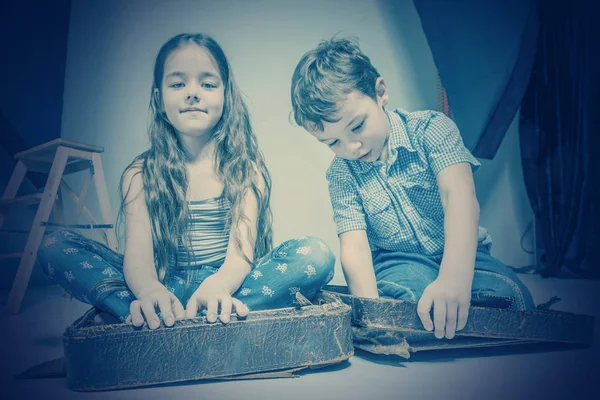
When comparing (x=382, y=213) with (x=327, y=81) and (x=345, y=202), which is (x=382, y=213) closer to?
(x=345, y=202)

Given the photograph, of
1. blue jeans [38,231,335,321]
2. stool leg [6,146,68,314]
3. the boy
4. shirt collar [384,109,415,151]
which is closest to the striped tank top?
blue jeans [38,231,335,321]

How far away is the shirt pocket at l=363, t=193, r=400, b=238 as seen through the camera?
91 centimetres

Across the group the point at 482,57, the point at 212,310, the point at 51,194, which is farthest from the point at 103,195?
the point at 482,57

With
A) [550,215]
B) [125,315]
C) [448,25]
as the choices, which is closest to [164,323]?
[125,315]

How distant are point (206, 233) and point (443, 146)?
50 centimetres

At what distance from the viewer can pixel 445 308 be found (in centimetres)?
69

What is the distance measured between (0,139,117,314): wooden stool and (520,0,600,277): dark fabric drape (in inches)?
56.7

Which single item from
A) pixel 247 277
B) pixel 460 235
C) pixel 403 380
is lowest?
pixel 403 380

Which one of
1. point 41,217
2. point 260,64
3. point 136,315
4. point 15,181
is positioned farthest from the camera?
point 260,64

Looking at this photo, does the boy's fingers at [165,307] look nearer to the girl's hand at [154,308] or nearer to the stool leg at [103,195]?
the girl's hand at [154,308]

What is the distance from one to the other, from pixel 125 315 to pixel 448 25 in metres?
1.26

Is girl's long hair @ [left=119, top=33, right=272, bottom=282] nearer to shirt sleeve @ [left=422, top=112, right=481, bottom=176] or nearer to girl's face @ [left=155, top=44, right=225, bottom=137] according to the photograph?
girl's face @ [left=155, top=44, right=225, bottom=137]

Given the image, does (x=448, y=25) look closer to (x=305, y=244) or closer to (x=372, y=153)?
(x=372, y=153)

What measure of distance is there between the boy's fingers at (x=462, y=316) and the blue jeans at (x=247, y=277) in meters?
0.22
